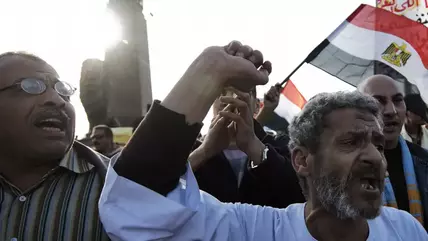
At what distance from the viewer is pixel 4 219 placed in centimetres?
168

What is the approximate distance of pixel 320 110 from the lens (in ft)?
5.56

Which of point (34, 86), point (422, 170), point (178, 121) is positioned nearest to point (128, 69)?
point (422, 170)

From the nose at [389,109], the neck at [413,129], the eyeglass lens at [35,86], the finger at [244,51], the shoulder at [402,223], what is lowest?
the neck at [413,129]

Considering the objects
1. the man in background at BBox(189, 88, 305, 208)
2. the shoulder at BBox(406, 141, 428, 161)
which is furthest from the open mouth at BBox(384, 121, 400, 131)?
the man in background at BBox(189, 88, 305, 208)

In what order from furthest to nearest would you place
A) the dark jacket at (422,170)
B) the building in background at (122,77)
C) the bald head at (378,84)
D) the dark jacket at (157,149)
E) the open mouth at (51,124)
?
1. the building in background at (122,77)
2. the bald head at (378,84)
3. the dark jacket at (422,170)
4. the open mouth at (51,124)
5. the dark jacket at (157,149)

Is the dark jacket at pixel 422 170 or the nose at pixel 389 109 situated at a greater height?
the nose at pixel 389 109

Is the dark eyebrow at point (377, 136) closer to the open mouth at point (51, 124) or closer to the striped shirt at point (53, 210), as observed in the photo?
the striped shirt at point (53, 210)

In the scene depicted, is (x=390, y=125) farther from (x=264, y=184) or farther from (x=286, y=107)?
(x=286, y=107)

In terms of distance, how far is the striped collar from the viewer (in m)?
1.84

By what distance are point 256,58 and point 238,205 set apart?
0.58 m

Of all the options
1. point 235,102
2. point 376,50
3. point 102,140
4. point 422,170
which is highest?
point 235,102

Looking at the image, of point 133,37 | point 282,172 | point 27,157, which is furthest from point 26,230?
point 133,37

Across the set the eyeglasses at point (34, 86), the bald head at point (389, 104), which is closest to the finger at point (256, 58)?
the eyeglasses at point (34, 86)

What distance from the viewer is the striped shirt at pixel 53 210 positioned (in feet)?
5.49
